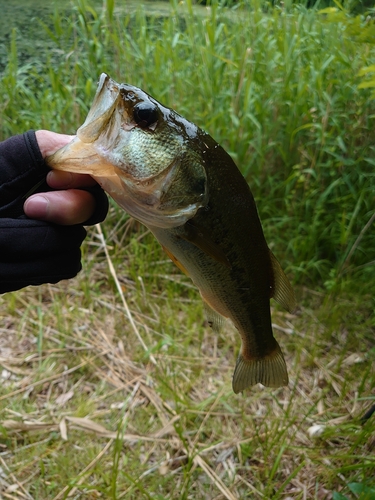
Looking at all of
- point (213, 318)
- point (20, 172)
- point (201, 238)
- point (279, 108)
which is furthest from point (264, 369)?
point (279, 108)

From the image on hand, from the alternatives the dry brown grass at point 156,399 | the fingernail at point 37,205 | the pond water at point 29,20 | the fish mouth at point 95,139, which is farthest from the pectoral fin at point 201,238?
the pond water at point 29,20

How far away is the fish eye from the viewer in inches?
38.6

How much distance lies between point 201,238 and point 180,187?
0.46 feet

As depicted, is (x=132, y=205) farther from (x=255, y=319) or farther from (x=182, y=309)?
(x=182, y=309)

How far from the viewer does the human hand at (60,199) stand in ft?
3.51

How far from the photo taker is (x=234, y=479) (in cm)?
180

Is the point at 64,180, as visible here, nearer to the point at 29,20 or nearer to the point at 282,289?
the point at 282,289

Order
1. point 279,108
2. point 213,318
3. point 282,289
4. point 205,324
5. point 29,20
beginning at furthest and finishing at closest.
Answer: point 29,20 < point 279,108 < point 205,324 < point 213,318 < point 282,289

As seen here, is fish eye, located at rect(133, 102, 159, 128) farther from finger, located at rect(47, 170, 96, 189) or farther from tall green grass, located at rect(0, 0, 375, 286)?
tall green grass, located at rect(0, 0, 375, 286)

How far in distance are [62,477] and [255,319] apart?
3.60 feet

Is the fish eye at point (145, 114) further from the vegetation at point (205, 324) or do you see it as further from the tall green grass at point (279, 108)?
the tall green grass at point (279, 108)

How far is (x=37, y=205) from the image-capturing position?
3.51 feet

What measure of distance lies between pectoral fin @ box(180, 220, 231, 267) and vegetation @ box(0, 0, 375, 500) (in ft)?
3.25

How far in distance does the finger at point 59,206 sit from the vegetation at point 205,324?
1019mm
